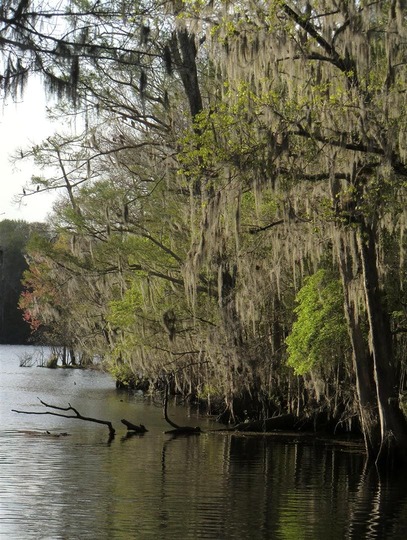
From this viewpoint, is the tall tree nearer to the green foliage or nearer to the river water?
the green foliage

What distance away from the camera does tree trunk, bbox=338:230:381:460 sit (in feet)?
56.7

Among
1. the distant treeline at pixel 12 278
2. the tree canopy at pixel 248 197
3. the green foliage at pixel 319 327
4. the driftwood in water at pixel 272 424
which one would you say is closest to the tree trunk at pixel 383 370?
the tree canopy at pixel 248 197

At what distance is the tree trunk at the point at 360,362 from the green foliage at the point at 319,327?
2.18 feet

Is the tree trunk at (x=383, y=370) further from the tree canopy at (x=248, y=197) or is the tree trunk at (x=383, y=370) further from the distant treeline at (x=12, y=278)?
the distant treeline at (x=12, y=278)

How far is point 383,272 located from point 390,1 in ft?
16.0

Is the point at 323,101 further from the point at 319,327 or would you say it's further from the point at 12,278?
the point at 12,278

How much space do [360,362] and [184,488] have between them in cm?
466

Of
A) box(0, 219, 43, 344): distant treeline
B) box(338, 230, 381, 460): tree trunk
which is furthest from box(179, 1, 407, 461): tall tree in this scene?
box(0, 219, 43, 344): distant treeline

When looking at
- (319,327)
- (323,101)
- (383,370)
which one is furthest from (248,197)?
(323,101)

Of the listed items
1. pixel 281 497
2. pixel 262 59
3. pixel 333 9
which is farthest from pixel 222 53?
pixel 281 497

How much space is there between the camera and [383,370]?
55.5 feet

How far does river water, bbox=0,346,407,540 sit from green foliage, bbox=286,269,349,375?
1733mm

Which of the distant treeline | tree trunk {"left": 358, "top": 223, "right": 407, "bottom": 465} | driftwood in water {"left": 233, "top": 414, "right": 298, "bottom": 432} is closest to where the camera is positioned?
tree trunk {"left": 358, "top": 223, "right": 407, "bottom": 465}

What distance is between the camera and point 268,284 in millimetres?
20984
